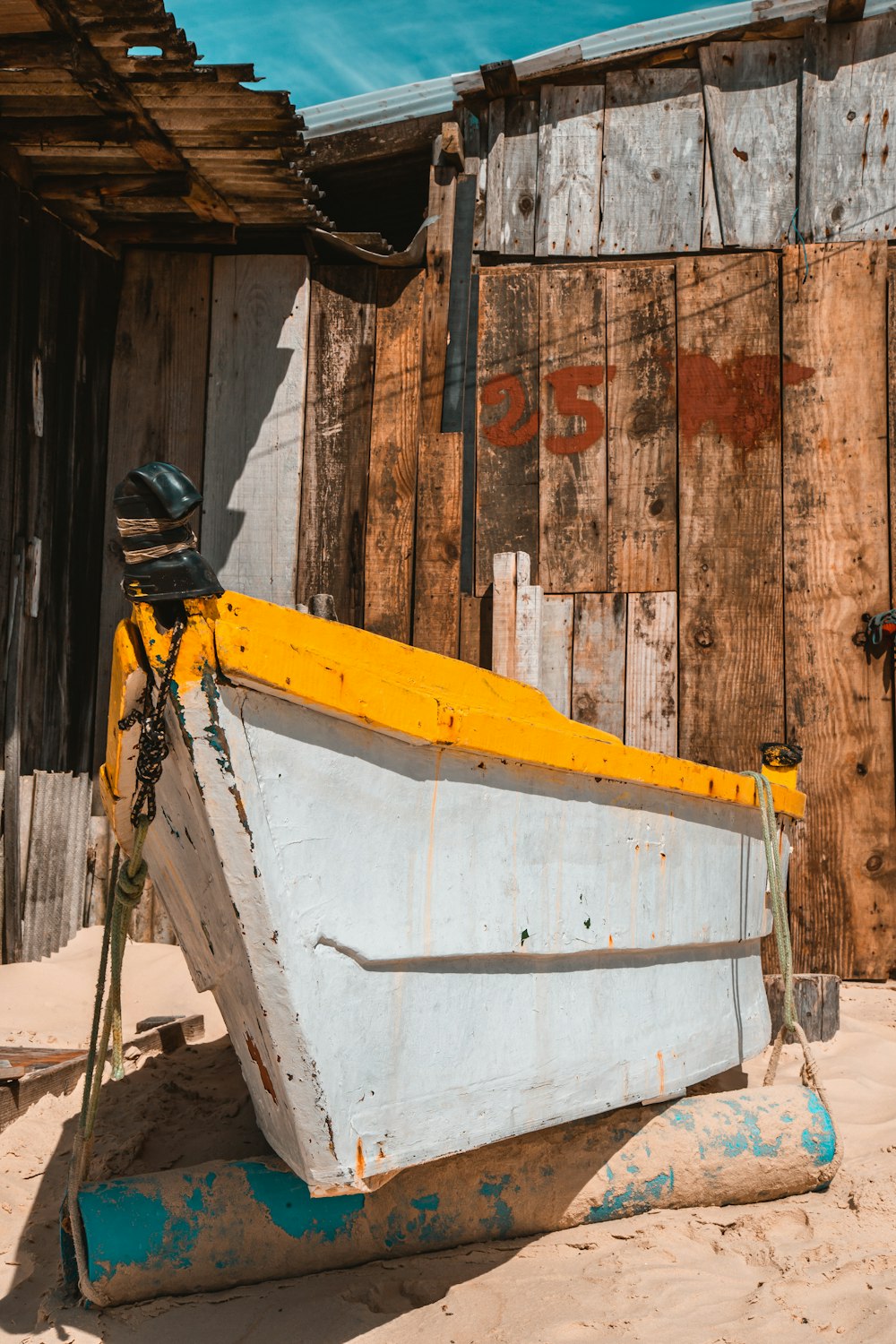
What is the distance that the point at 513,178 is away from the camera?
15.2 ft

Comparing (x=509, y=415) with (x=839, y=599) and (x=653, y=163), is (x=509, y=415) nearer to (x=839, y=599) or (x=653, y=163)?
(x=653, y=163)

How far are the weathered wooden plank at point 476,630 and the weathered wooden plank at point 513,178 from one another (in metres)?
1.53

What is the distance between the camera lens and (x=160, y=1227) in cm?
212

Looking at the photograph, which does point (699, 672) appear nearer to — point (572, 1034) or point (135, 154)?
point (572, 1034)

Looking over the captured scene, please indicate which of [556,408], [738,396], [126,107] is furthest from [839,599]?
[126,107]

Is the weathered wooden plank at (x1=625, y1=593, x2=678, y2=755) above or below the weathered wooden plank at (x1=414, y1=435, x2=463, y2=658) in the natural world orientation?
below

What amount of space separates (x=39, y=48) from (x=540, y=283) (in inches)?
86.6

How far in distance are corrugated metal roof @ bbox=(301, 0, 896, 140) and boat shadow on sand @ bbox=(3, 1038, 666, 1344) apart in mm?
3695

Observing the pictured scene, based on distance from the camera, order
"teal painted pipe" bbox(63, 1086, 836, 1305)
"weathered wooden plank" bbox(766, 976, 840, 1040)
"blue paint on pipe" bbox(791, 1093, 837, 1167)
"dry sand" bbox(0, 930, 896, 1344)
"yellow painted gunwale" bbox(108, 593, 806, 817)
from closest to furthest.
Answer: "yellow painted gunwale" bbox(108, 593, 806, 817)
"dry sand" bbox(0, 930, 896, 1344)
"teal painted pipe" bbox(63, 1086, 836, 1305)
"blue paint on pipe" bbox(791, 1093, 837, 1167)
"weathered wooden plank" bbox(766, 976, 840, 1040)

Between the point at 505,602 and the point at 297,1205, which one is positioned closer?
the point at 297,1205

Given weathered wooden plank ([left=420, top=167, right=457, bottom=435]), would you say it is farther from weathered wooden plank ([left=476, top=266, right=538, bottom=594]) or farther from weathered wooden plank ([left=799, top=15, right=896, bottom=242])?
weathered wooden plank ([left=799, top=15, right=896, bottom=242])

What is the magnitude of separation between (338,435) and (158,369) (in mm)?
854

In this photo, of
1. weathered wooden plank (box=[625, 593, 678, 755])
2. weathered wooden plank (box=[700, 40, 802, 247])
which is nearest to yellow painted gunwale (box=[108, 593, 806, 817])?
weathered wooden plank (box=[625, 593, 678, 755])

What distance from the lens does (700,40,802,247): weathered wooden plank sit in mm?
4469
